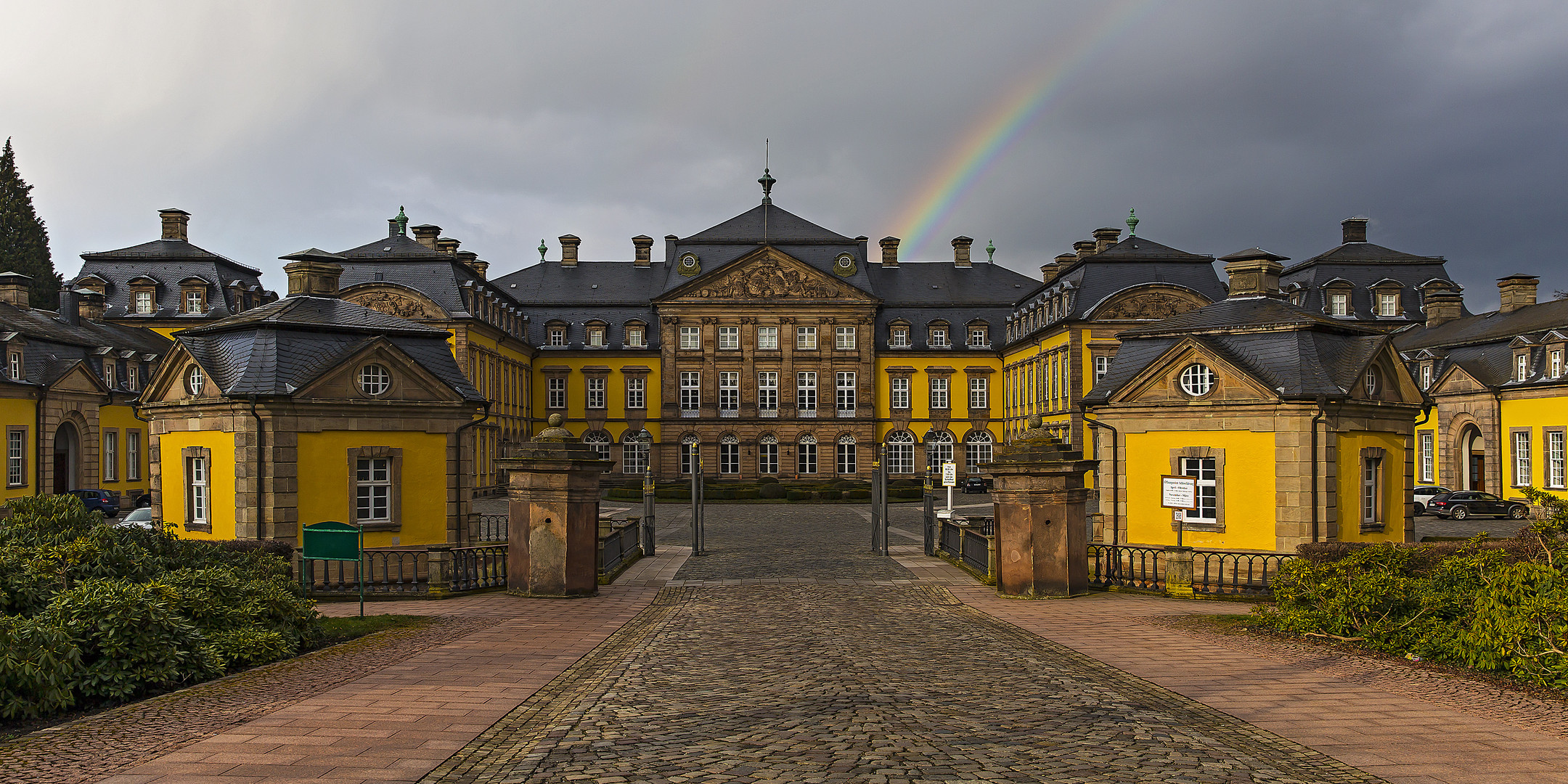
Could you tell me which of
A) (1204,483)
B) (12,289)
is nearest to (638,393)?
(12,289)

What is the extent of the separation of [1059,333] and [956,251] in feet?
52.6

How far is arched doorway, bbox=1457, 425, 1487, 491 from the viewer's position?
4244 cm

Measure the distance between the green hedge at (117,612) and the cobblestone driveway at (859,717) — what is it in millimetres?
3453

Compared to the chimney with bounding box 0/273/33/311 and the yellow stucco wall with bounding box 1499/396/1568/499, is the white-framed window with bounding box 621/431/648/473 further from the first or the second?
the yellow stucco wall with bounding box 1499/396/1568/499

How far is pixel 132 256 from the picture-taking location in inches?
2124

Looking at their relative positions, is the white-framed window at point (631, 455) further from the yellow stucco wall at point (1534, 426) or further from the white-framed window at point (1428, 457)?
the yellow stucco wall at point (1534, 426)

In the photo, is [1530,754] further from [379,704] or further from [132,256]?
[132,256]

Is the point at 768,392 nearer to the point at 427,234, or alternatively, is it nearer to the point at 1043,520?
the point at 427,234

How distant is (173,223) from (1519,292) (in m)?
67.4

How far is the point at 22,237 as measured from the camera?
2584 inches

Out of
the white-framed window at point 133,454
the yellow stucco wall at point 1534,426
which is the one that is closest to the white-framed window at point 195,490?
the white-framed window at point 133,454

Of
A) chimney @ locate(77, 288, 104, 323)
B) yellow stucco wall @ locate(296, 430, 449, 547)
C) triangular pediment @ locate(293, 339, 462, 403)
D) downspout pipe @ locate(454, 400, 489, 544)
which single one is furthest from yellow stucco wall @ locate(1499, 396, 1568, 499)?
chimney @ locate(77, 288, 104, 323)

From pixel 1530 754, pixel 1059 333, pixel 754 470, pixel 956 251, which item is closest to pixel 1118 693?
pixel 1530 754

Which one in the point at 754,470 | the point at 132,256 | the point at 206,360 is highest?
the point at 132,256
